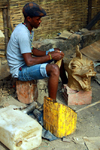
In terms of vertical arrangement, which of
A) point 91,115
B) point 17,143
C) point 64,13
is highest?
point 64,13

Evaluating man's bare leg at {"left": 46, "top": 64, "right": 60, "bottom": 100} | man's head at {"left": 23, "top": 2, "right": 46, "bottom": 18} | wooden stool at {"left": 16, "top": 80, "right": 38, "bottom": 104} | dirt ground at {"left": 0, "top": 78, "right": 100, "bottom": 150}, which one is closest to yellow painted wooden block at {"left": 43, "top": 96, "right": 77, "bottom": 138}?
dirt ground at {"left": 0, "top": 78, "right": 100, "bottom": 150}

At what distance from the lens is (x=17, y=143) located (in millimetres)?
2568

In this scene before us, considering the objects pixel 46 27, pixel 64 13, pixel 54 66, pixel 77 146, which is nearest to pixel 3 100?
pixel 54 66

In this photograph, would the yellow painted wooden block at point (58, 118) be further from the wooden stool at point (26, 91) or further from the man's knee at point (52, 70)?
the wooden stool at point (26, 91)

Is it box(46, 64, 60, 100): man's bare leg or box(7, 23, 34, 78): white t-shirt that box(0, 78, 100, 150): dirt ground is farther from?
box(7, 23, 34, 78): white t-shirt

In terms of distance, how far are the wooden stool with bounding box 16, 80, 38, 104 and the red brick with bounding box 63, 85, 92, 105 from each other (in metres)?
0.67

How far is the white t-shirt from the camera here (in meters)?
3.47

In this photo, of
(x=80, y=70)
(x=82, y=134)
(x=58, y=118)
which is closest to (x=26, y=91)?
(x=80, y=70)

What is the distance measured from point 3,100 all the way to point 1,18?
9.17 feet

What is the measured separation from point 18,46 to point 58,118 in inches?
61.7

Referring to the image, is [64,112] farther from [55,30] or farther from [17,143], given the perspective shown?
[55,30]

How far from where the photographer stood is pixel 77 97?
12.9 ft

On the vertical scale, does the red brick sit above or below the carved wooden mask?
below

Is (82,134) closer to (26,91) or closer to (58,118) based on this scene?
(58,118)
